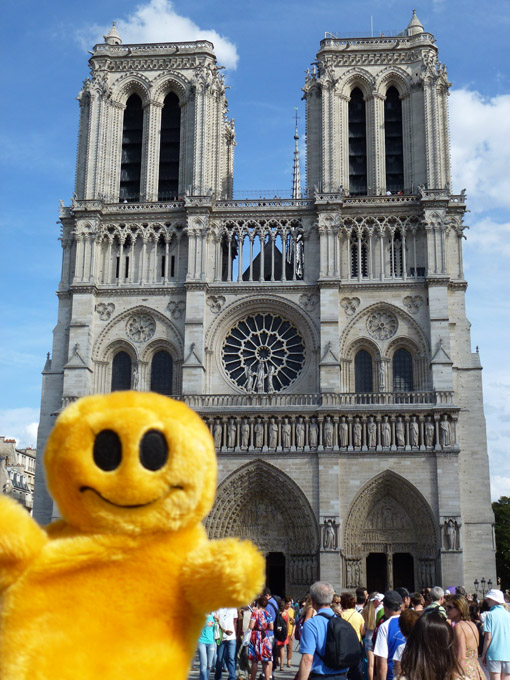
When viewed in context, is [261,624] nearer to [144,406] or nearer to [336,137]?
[144,406]

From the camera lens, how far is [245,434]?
94.4ft

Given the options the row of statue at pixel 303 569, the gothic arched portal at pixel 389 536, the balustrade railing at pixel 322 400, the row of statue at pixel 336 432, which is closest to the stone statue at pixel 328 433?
the row of statue at pixel 336 432

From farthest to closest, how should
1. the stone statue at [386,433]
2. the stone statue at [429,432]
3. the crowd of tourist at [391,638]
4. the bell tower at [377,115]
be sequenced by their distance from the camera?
the bell tower at [377,115]
the stone statue at [386,433]
the stone statue at [429,432]
the crowd of tourist at [391,638]

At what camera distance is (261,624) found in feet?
42.0

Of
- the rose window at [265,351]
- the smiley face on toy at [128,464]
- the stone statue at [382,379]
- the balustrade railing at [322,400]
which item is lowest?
the smiley face on toy at [128,464]

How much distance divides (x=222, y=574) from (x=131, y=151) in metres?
31.6

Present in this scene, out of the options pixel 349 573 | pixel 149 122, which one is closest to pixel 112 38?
pixel 149 122

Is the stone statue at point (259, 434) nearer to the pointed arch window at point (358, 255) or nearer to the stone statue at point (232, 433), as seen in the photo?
the stone statue at point (232, 433)

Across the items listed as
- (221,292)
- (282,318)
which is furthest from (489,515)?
(221,292)

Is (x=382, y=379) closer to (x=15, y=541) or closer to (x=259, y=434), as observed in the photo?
(x=259, y=434)

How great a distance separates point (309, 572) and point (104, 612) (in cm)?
2489

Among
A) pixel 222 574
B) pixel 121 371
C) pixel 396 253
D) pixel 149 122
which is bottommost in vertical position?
pixel 222 574

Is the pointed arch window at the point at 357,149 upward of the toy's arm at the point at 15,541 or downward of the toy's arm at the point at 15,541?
upward

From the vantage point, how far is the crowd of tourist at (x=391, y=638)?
485 centimetres
